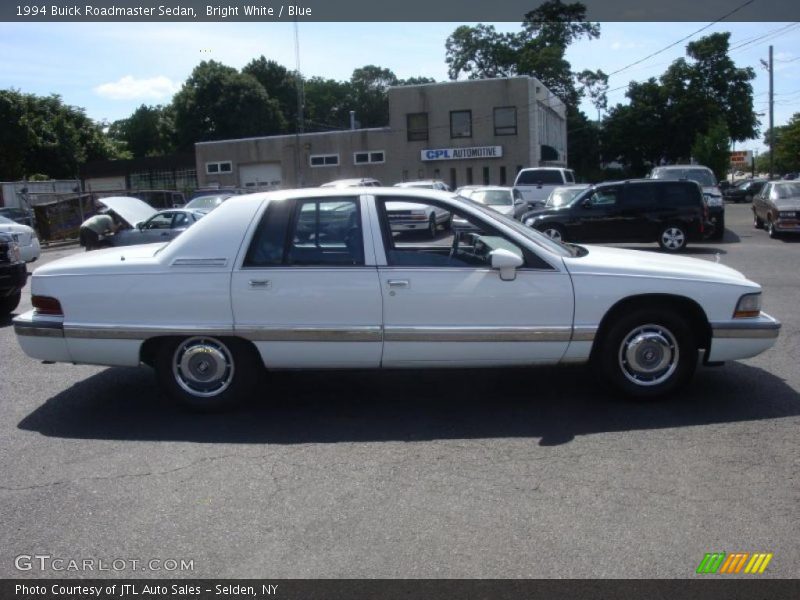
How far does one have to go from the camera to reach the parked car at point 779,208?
19656 mm

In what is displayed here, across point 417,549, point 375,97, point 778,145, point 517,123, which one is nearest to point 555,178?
point 517,123

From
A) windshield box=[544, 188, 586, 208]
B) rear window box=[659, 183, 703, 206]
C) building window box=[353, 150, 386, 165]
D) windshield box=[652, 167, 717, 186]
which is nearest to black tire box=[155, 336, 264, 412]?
rear window box=[659, 183, 703, 206]

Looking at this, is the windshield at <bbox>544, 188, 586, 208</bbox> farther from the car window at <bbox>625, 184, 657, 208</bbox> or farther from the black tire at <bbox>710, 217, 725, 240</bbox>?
the black tire at <bbox>710, 217, 725, 240</bbox>

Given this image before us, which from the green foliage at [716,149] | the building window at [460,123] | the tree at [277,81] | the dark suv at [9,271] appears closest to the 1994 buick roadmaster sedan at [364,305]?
the dark suv at [9,271]

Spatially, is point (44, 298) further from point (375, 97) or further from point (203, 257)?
point (375, 97)

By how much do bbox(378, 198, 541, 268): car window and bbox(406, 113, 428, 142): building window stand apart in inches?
1586

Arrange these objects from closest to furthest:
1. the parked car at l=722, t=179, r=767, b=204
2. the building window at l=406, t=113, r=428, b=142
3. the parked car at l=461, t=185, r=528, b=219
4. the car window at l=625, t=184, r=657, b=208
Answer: the car window at l=625, t=184, r=657, b=208 → the parked car at l=461, t=185, r=528, b=219 → the building window at l=406, t=113, r=428, b=142 → the parked car at l=722, t=179, r=767, b=204

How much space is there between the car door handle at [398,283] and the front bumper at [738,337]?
7.45ft

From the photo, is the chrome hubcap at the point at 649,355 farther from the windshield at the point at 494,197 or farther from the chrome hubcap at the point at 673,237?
the windshield at the point at 494,197

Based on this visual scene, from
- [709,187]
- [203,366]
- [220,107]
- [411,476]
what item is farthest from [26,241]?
[220,107]

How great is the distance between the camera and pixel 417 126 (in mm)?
45469

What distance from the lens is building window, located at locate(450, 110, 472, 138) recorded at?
4459cm

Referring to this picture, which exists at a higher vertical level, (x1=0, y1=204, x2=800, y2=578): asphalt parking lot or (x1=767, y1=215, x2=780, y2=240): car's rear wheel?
(x1=767, y1=215, x2=780, y2=240): car's rear wheel
